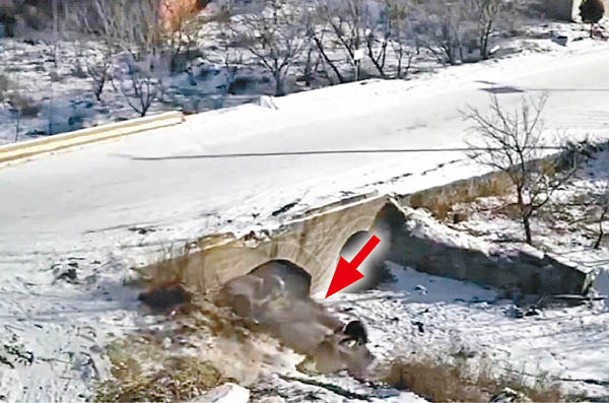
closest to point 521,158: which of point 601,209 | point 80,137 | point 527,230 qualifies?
point 527,230

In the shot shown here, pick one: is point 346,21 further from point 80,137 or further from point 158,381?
point 158,381

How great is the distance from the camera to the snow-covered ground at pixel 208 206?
9.11 metres

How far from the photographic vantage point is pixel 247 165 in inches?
496

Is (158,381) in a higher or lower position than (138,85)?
lower

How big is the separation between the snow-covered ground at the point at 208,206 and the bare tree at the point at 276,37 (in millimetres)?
5669

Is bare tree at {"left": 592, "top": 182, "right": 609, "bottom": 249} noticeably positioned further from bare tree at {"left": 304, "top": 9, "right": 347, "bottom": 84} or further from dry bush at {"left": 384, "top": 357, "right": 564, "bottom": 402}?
bare tree at {"left": 304, "top": 9, "right": 347, "bottom": 84}

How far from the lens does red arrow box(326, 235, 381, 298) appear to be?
12250 millimetres

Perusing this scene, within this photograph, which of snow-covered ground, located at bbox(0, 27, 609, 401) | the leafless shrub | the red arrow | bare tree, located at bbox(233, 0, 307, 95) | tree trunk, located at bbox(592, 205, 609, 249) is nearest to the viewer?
snow-covered ground, located at bbox(0, 27, 609, 401)

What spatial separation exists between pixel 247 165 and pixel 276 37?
10493 mm

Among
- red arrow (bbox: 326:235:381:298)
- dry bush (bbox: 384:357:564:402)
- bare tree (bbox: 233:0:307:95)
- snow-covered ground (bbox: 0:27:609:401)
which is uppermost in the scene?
bare tree (bbox: 233:0:307:95)

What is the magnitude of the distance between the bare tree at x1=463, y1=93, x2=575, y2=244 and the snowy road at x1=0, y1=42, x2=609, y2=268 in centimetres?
32

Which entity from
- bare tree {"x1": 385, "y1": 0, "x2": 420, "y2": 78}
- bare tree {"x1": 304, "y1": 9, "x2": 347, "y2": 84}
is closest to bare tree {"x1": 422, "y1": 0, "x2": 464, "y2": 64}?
bare tree {"x1": 385, "y1": 0, "x2": 420, "y2": 78}

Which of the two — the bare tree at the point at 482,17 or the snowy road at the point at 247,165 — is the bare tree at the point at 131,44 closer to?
the bare tree at the point at 482,17

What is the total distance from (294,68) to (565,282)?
1165 centimetres
